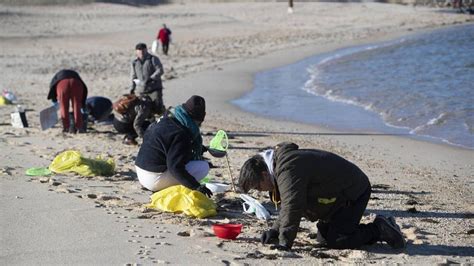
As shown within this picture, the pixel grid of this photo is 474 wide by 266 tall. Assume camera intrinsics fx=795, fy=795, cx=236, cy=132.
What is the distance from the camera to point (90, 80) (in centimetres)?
2328

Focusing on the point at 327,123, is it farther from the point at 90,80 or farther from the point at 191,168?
the point at 90,80

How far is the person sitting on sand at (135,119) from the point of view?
12460 millimetres

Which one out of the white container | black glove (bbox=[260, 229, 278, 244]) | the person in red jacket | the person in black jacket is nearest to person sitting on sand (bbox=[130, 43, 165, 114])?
the white container

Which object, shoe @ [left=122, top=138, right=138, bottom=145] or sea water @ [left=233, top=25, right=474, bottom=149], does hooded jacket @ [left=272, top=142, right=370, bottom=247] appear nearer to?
shoe @ [left=122, top=138, right=138, bottom=145]

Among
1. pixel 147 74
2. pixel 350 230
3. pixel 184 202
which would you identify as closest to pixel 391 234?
pixel 350 230

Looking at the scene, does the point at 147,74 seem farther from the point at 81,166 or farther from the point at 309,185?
the point at 309,185

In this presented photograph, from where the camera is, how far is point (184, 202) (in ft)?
25.1

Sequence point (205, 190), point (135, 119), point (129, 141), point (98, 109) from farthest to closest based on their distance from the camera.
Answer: point (98, 109), point (129, 141), point (135, 119), point (205, 190)

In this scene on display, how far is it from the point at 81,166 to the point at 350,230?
4.13 metres

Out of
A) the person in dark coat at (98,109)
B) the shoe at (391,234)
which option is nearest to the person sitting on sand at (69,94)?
the person in dark coat at (98,109)

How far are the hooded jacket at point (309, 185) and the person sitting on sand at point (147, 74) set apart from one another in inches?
280

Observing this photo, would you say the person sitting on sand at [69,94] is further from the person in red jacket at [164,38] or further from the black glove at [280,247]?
the person in red jacket at [164,38]

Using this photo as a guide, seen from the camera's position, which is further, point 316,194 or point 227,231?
point 227,231

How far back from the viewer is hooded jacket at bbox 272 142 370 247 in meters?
6.28
